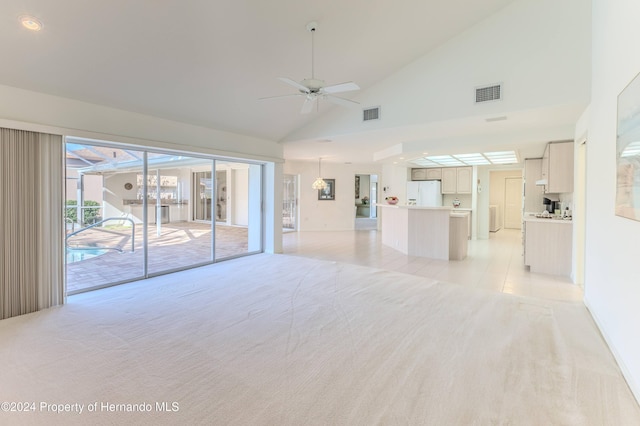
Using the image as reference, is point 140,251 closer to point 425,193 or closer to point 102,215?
→ point 102,215

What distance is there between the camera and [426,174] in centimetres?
1034

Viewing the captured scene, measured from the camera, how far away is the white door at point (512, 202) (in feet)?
40.5

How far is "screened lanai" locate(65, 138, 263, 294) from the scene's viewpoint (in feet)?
14.7

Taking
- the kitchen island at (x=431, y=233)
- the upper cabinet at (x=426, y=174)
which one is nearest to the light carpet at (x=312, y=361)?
the kitchen island at (x=431, y=233)

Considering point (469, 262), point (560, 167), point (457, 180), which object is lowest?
point (469, 262)

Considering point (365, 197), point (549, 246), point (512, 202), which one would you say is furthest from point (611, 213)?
point (365, 197)

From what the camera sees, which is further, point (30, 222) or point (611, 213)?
point (30, 222)

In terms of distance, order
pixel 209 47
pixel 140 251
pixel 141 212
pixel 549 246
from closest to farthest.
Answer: pixel 209 47 → pixel 141 212 → pixel 549 246 → pixel 140 251

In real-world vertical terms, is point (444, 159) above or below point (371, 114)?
below

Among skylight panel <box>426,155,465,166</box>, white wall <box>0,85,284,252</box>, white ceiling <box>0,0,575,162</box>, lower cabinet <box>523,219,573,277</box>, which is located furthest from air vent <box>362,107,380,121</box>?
lower cabinet <box>523,219,573,277</box>

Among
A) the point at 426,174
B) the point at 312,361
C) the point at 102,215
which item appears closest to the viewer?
the point at 312,361

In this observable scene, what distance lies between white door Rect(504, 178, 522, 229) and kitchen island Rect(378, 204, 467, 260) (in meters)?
7.21

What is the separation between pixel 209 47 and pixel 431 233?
534 centimetres

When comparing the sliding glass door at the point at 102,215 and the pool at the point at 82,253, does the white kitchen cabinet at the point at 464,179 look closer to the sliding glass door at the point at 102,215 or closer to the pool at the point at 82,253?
the sliding glass door at the point at 102,215
